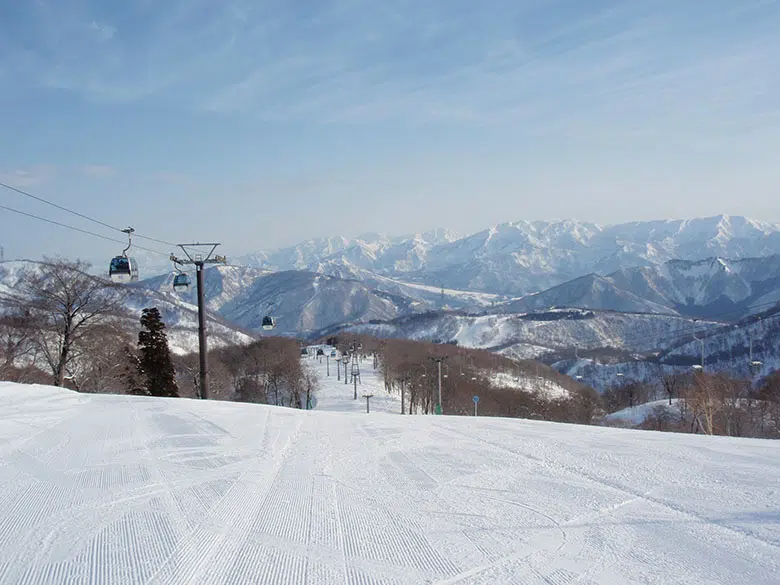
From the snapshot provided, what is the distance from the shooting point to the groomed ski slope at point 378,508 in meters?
3.52

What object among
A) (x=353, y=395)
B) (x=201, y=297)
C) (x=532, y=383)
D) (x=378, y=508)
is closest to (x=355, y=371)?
(x=353, y=395)

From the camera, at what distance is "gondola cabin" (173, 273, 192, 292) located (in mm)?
19109

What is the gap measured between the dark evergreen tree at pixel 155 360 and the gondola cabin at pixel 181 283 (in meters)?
18.6

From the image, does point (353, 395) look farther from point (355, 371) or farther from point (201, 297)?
point (201, 297)

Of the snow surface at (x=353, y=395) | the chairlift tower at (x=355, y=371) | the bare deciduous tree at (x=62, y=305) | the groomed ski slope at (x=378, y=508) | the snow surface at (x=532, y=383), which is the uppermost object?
the bare deciduous tree at (x=62, y=305)

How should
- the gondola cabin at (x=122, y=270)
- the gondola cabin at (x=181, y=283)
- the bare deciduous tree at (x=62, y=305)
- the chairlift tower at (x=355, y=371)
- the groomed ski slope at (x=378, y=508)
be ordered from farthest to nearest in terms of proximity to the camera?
1. the chairlift tower at (x=355, y=371)
2. the bare deciduous tree at (x=62, y=305)
3. the gondola cabin at (x=181, y=283)
4. the gondola cabin at (x=122, y=270)
5. the groomed ski slope at (x=378, y=508)

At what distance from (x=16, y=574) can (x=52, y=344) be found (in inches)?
1034

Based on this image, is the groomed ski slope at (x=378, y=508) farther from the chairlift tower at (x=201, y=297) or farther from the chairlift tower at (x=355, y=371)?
the chairlift tower at (x=355, y=371)

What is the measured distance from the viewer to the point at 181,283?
754 inches

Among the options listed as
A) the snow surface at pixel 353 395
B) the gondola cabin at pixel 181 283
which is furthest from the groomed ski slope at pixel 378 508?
the snow surface at pixel 353 395

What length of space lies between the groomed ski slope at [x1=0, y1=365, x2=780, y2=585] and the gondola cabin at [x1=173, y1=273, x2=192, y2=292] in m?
10.8

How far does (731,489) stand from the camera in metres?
5.33

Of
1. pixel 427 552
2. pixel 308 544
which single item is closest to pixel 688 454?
pixel 427 552

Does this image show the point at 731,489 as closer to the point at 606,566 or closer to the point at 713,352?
the point at 606,566
